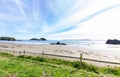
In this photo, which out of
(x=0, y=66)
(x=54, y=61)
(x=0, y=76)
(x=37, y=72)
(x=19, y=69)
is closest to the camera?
(x=0, y=76)

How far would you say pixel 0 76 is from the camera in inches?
387

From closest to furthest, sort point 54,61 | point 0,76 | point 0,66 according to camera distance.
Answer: point 0,76 < point 0,66 < point 54,61

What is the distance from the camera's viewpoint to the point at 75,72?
11062mm

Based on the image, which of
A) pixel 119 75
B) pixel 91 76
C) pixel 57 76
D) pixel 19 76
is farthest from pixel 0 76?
pixel 119 75

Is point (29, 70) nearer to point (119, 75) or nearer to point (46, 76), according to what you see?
point (46, 76)

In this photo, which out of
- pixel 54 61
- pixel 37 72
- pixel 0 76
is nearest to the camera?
pixel 0 76

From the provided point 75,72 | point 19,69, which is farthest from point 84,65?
point 19,69

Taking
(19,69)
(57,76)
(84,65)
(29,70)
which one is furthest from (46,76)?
(84,65)

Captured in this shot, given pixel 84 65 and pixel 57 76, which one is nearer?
pixel 57 76

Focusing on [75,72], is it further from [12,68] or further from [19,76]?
[12,68]

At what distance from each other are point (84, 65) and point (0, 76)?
6.89 m

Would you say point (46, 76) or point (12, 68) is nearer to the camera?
point (46, 76)

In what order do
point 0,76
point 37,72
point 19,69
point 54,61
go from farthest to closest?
point 54,61 < point 19,69 < point 37,72 < point 0,76

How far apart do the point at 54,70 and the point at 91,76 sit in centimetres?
288
